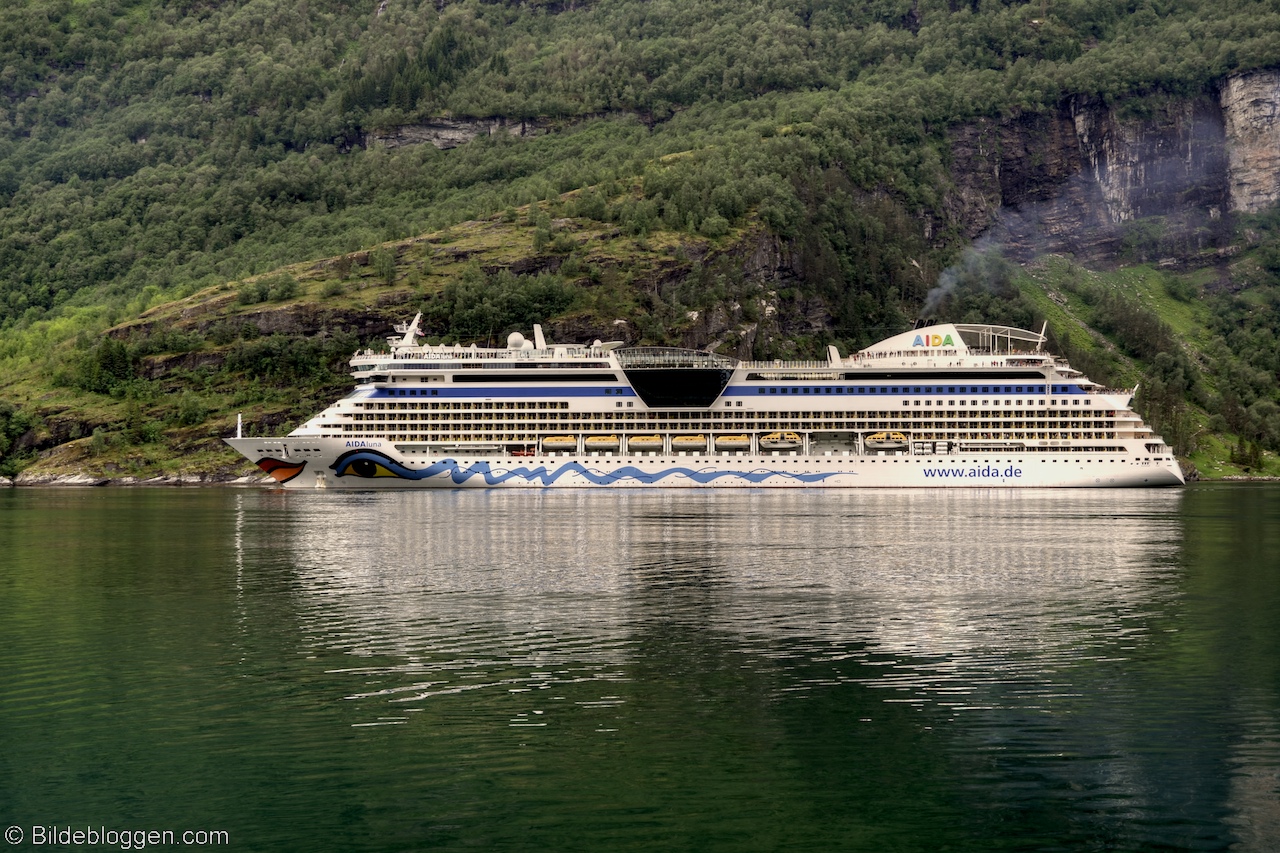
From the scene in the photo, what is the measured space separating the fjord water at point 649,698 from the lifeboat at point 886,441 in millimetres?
72975

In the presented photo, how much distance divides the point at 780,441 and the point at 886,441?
34.2 feet

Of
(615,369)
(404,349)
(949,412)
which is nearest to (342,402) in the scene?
(404,349)

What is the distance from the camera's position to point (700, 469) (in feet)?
447

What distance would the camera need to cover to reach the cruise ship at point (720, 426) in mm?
134750

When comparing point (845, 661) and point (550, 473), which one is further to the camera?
point (550, 473)

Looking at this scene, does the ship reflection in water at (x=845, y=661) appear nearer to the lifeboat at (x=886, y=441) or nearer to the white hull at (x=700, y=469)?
A: the white hull at (x=700, y=469)

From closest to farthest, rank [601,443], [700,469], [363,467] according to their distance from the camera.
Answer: [363,467], [700,469], [601,443]

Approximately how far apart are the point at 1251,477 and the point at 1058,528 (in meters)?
131

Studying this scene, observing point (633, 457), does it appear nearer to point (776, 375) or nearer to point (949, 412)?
point (776, 375)

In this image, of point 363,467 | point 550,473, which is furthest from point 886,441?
point 363,467

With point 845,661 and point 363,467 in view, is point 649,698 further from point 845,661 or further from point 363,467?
point 363,467

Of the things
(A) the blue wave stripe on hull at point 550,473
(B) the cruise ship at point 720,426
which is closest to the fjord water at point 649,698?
(A) the blue wave stripe on hull at point 550,473

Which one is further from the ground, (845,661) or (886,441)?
(886,441)

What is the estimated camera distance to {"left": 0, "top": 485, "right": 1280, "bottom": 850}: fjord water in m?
23.7
